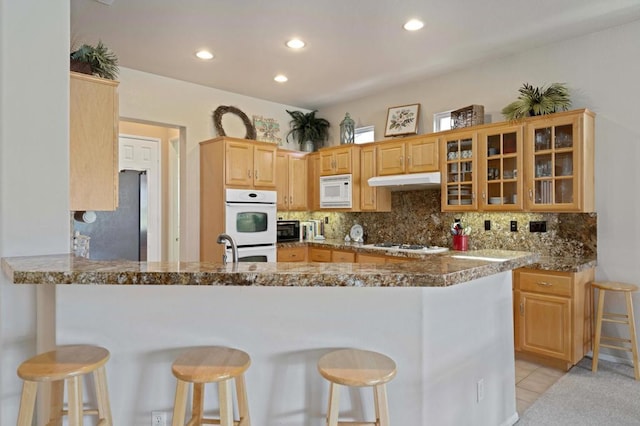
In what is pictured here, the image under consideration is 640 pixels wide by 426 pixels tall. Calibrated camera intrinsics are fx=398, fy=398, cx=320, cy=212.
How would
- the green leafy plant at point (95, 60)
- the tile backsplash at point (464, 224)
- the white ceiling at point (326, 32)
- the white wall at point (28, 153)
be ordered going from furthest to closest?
the tile backsplash at point (464, 224) → the white ceiling at point (326, 32) → the green leafy plant at point (95, 60) → the white wall at point (28, 153)

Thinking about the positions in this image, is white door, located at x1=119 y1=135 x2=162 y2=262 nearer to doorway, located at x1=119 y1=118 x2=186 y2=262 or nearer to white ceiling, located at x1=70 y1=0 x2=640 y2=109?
doorway, located at x1=119 y1=118 x2=186 y2=262

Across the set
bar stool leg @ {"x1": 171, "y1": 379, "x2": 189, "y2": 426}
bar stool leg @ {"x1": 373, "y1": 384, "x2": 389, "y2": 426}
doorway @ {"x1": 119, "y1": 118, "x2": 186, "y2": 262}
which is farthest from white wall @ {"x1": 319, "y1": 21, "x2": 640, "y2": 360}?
doorway @ {"x1": 119, "y1": 118, "x2": 186, "y2": 262}

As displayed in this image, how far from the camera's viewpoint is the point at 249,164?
4699 mm

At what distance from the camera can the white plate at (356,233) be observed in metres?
5.32

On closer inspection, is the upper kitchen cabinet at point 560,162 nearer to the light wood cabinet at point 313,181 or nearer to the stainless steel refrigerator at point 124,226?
the light wood cabinet at point 313,181

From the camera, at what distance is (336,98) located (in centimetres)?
536

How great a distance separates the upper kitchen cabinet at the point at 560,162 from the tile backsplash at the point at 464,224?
12.3 inches

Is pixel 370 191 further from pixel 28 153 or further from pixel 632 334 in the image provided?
pixel 28 153

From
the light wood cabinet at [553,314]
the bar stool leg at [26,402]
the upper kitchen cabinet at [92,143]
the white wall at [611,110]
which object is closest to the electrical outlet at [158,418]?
the bar stool leg at [26,402]

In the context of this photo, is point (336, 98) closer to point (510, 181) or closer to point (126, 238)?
point (510, 181)

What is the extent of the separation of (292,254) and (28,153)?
3422mm

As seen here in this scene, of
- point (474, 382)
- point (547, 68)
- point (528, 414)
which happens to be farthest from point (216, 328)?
point (547, 68)

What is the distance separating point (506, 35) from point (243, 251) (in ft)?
11.0

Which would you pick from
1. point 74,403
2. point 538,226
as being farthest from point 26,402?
point 538,226
